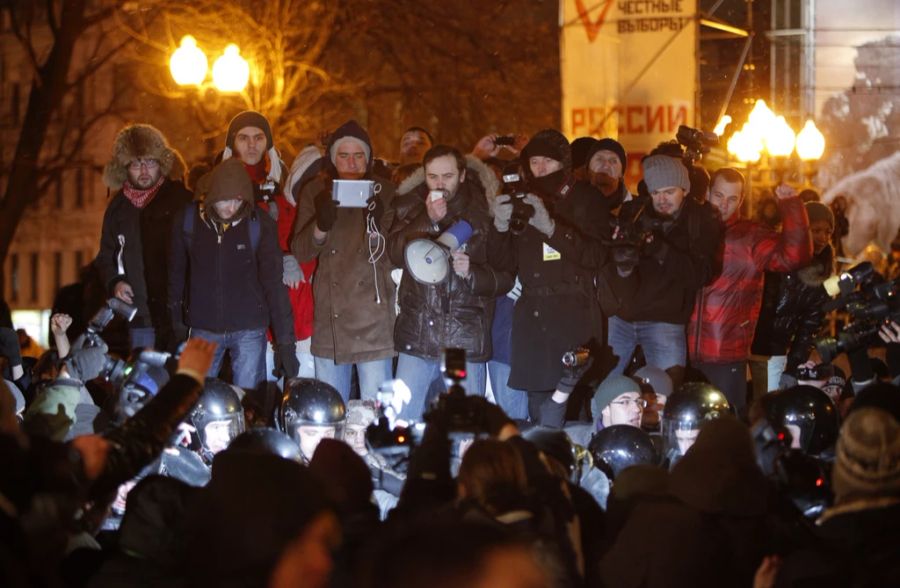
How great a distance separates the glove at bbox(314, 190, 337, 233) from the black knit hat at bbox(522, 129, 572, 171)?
1.23m

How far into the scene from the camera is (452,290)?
8.97m

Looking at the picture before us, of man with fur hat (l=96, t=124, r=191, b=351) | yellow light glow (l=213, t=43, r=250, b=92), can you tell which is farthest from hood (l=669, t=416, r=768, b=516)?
yellow light glow (l=213, t=43, r=250, b=92)

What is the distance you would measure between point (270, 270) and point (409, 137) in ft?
5.98

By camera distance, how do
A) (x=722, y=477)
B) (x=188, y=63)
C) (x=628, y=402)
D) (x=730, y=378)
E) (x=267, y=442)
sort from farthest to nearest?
(x=188, y=63)
(x=730, y=378)
(x=628, y=402)
(x=267, y=442)
(x=722, y=477)

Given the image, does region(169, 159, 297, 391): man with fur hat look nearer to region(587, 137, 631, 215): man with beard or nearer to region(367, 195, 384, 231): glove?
region(367, 195, 384, 231): glove

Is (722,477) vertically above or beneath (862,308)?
beneath

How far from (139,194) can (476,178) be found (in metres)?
2.27

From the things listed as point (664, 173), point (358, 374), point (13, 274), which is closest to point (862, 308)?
point (664, 173)

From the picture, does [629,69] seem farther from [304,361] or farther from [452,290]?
[452,290]

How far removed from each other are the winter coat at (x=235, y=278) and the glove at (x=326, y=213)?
0.33 metres

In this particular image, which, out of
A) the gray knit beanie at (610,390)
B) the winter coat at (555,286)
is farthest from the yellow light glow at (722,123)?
the gray knit beanie at (610,390)

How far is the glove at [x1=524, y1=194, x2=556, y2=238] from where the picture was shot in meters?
8.86

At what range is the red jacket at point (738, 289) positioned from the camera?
31.5ft

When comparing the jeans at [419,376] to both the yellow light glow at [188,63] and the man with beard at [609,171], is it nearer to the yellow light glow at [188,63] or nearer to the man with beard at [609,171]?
the man with beard at [609,171]
